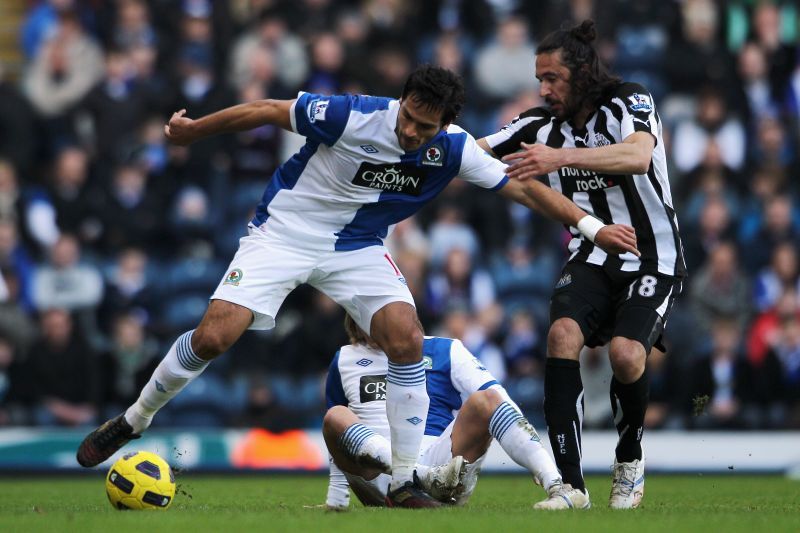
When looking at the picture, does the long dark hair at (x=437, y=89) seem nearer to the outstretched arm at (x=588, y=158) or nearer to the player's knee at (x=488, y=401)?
the outstretched arm at (x=588, y=158)

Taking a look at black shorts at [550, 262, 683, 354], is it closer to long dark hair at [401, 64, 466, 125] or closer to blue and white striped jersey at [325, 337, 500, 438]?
blue and white striped jersey at [325, 337, 500, 438]

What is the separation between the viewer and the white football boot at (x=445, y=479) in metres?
7.88

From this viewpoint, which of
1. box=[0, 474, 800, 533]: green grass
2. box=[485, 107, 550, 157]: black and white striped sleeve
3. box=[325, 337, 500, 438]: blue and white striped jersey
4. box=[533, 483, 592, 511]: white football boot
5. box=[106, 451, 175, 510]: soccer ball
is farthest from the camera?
box=[485, 107, 550, 157]: black and white striped sleeve

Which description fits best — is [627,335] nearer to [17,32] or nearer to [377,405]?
[377,405]

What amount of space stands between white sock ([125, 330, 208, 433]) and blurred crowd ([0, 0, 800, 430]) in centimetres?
554

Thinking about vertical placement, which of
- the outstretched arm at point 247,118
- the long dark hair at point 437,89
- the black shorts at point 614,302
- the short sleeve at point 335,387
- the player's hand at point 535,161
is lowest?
the short sleeve at point 335,387

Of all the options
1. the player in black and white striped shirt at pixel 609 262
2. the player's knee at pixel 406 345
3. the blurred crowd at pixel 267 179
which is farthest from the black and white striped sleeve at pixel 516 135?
the blurred crowd at pixel 267 179

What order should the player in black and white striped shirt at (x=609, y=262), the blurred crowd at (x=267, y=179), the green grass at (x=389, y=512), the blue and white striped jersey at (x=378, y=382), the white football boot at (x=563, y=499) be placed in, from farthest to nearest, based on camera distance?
the blurred crowd at (x=267, y=179)
the blue and white striped jersey at (x=378, y=382)
the player in black and white striped shirt at (x=609, y=262)
the white football boot at (x=563, y=499)
the green grass at (x=389, y=512)

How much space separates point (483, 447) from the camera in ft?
27.4

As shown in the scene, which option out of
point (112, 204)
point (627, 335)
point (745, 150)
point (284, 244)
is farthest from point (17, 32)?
point (627, 335)

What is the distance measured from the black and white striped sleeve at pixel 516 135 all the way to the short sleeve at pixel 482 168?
0.54 metres

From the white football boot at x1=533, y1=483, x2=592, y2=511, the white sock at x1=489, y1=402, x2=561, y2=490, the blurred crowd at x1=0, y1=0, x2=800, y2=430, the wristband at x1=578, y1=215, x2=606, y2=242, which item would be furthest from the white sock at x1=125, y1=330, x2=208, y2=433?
the blurred crowd at x1=0, y1=0, x2=800, y2=430

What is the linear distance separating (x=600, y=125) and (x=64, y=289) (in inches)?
310

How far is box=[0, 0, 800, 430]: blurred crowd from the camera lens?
564 inches
